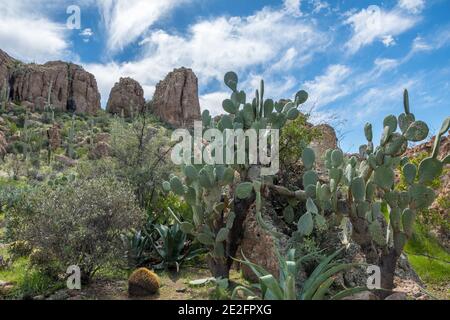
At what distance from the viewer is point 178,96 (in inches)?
2729

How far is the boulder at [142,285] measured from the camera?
18.5ft

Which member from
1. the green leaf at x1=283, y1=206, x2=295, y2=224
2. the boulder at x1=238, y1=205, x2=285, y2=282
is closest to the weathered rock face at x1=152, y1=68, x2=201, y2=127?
the boulder at x1=238, y1=205, x2=285, y2=282

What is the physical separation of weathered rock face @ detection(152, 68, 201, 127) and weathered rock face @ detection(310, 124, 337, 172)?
56642mm

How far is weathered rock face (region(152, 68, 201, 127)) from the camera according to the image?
222ft

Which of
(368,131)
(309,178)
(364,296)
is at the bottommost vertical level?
(364,296)

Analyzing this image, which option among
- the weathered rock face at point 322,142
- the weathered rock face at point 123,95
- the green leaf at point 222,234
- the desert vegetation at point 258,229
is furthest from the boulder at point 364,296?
the weathered rock face at point 123,95

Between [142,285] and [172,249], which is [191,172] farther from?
[172,249]

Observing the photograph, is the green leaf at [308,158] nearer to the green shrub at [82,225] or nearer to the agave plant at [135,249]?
the green shrub at [82,225]

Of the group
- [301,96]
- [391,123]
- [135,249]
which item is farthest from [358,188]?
[135,249]

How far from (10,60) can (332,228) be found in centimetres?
7837

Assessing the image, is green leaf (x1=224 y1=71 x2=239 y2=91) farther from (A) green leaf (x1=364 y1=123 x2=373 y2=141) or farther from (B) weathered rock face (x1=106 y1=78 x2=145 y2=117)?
(B) weathered rock face (x1=106 y1=78 x2=145 y2=117)

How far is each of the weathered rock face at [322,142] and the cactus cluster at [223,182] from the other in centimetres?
189

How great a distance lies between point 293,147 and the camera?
7.59 metres

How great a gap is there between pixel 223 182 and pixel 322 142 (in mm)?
4365
